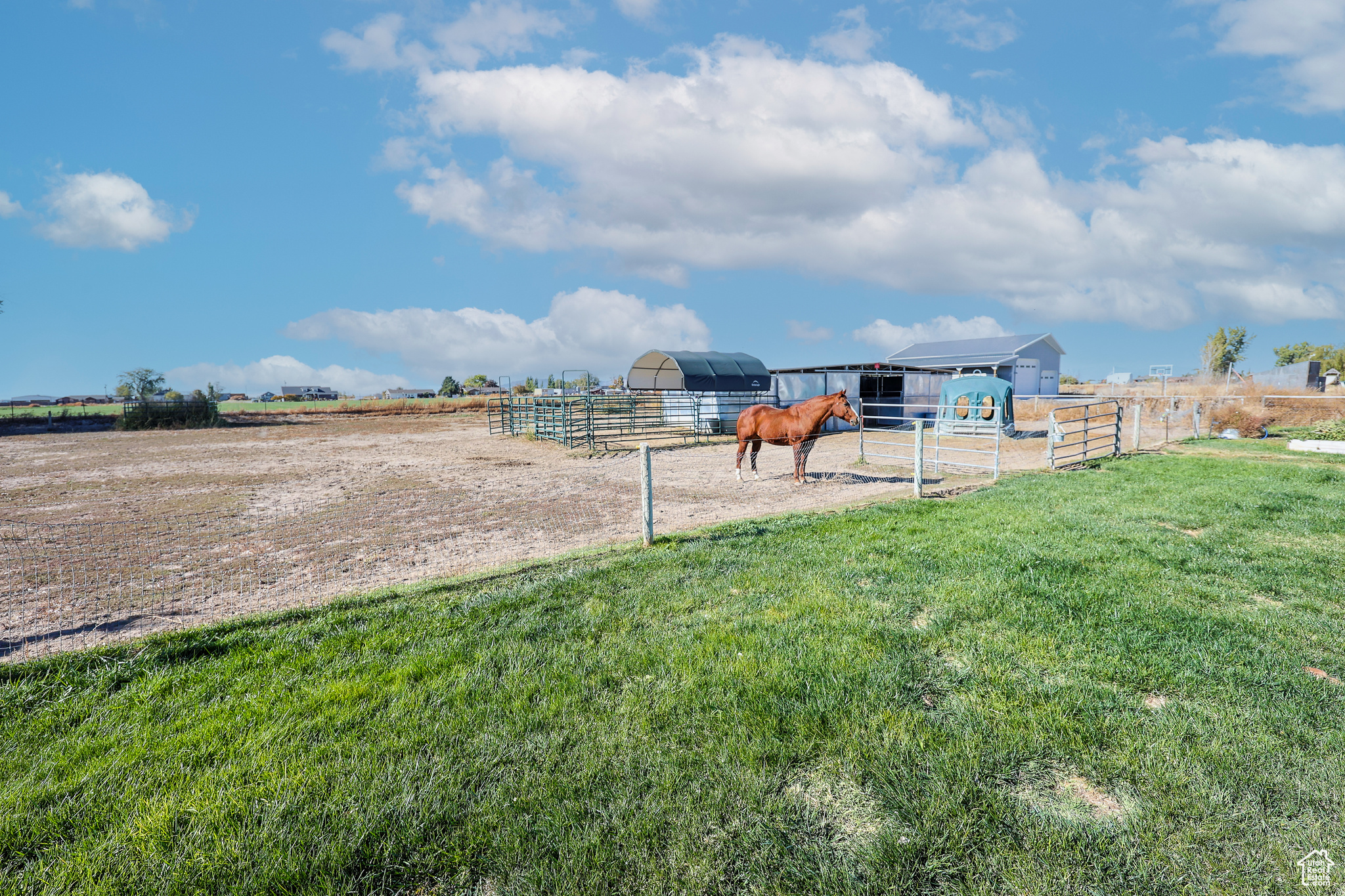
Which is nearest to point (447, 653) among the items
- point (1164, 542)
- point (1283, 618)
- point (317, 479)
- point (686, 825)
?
point (686, 825)

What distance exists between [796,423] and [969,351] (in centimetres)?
3053

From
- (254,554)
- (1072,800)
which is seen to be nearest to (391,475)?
(254,554)

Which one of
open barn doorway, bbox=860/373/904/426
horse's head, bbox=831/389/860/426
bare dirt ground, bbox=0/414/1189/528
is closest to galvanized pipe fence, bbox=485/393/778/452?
bare dirt ground, bbox=0/414/1189/528

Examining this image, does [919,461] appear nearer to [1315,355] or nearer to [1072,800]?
[1072,800]

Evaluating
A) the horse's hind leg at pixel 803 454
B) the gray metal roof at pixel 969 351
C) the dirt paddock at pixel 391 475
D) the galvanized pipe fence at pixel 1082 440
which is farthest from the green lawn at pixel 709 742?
the gray metal roof at pixel 969 351

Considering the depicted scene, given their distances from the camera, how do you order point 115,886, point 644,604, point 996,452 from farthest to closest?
point 996,452, point 644,604, point 115,886

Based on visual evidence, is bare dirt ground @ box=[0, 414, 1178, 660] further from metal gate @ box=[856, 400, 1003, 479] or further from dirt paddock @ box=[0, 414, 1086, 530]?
metal gate @ box=[856, 400, 1003, 479]

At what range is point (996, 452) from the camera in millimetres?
10289

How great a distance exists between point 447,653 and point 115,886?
1.70m

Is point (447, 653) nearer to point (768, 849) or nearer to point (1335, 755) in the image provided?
point (768, 849)

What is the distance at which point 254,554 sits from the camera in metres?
6.86

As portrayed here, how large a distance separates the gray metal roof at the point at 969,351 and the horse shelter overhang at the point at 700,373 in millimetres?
10116

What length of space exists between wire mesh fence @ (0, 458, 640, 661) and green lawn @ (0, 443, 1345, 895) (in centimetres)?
118

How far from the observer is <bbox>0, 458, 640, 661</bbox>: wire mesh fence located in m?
4.97
